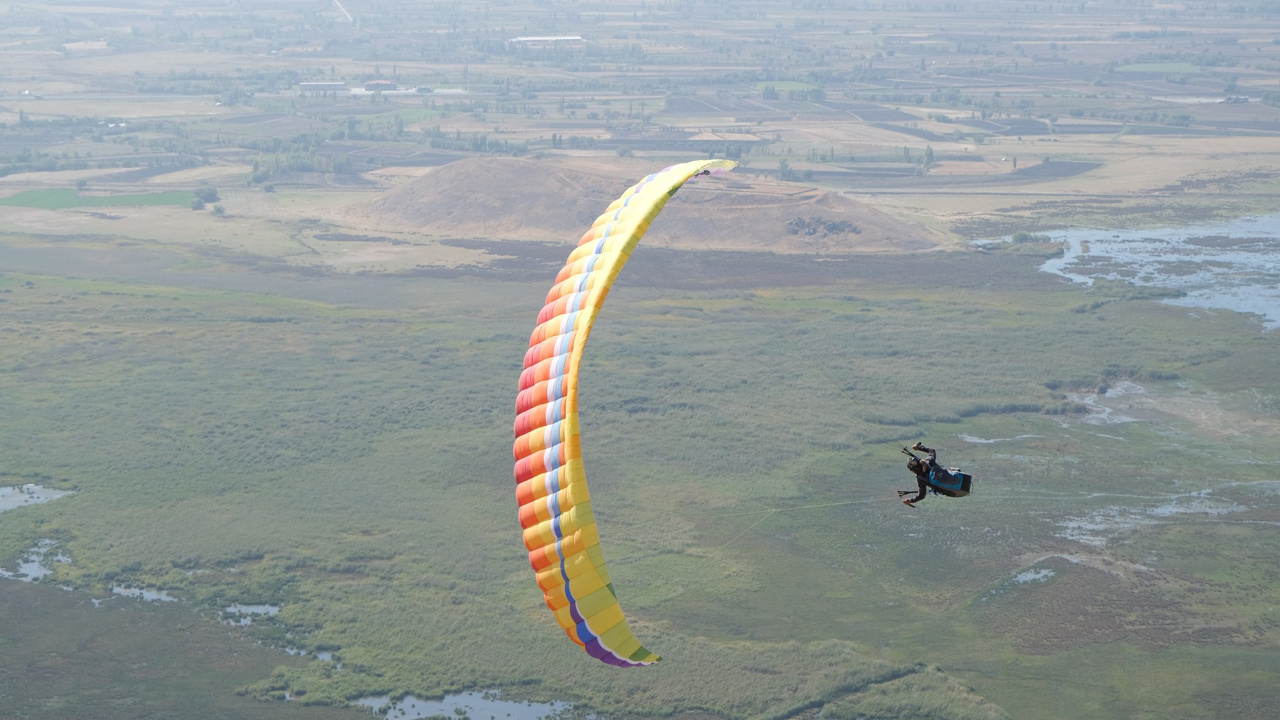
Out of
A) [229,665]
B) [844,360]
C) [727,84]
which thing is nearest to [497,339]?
[844,360]

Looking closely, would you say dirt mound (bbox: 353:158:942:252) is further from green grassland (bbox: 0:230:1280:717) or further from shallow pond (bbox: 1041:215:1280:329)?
green grassland (bbox: 0:230:1280:717)

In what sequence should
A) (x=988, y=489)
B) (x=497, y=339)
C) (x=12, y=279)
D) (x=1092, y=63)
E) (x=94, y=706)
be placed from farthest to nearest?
(x=1092, y=63) < (x=12, y=279) < (x=497, y=339) < (x=988, y=489) < (x=94, y=706)

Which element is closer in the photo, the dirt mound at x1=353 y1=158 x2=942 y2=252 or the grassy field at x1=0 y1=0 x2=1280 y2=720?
the grassy field at x1=0 y1=0 x2=1280 y2=720

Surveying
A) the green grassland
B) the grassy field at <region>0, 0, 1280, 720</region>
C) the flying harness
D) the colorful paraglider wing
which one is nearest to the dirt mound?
the grassy field at <region>0, 0, 1280, 720</region>

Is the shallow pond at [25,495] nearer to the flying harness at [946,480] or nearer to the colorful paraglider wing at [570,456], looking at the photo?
the colorful paraglider wing at [570,456]

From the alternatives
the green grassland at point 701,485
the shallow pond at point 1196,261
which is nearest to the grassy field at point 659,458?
the green grassland at point 701,485

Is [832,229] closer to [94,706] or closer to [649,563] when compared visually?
[649,563]
